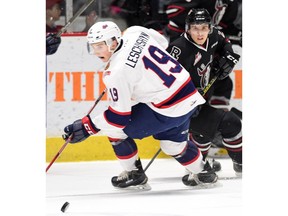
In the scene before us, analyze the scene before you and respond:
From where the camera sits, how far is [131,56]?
11.4 ft

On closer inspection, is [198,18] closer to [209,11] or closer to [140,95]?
[140,95]

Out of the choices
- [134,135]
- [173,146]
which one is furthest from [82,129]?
[173,146]

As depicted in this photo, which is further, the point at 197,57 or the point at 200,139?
the point at 200,139

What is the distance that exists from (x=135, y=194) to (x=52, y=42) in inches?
40.4

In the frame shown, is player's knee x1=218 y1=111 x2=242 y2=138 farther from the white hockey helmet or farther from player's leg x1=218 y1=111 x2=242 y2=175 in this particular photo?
the white hockey helmet

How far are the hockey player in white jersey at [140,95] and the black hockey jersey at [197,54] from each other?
149 millimetres

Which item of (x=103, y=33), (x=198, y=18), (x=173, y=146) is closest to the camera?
(x=103, y=33)

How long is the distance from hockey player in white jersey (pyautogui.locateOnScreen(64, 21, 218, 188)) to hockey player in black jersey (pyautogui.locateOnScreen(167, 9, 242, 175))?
0.63 ft

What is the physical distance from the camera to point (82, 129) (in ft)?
11.8

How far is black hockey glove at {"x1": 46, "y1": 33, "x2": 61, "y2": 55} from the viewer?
4391mm

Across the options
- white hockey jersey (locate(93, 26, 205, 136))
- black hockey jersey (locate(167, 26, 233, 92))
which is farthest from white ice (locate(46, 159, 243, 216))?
black hockey jersey (locate(167, 26, 233, 92))

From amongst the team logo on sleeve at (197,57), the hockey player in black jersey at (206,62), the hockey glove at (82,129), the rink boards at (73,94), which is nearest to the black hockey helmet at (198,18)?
the hockey player in black jersey at (206,62)
